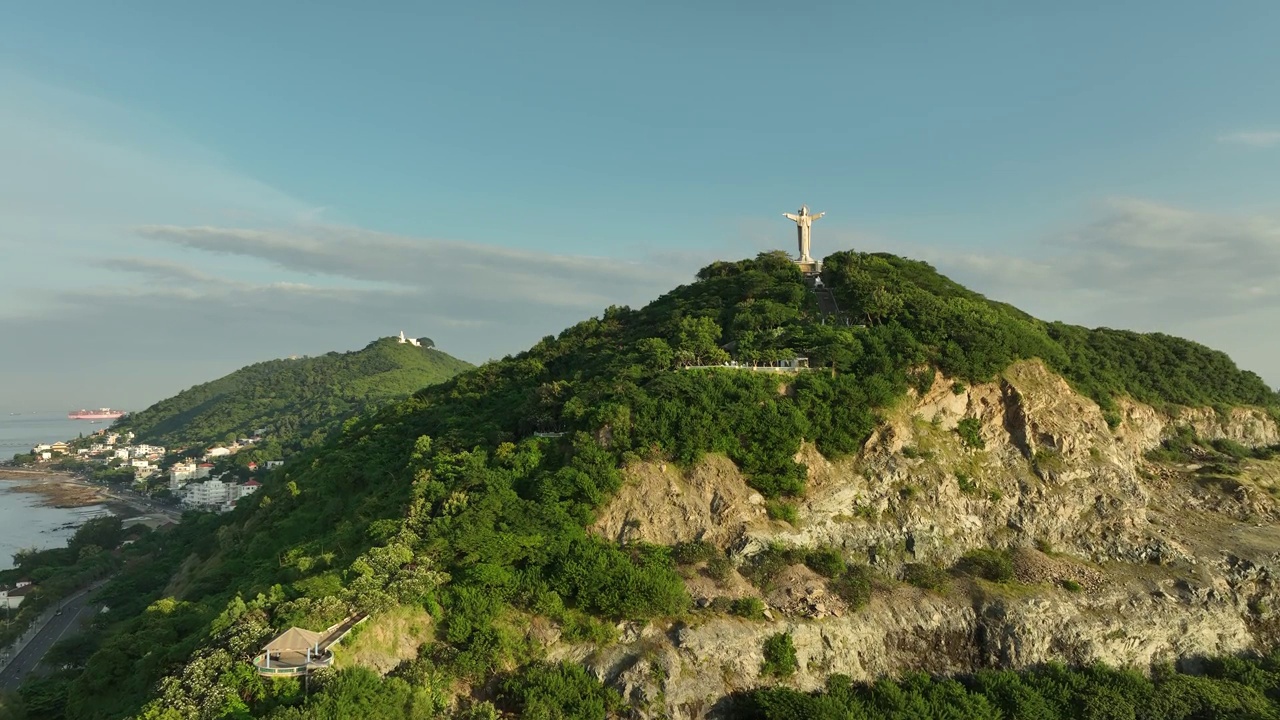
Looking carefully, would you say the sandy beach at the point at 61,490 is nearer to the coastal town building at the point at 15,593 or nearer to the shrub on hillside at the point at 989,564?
the coastal town building at the point at 15,593

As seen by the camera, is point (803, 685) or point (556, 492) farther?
point (556, 492)

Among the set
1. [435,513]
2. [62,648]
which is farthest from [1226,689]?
[62,648]

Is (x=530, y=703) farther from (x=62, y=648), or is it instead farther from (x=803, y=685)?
(x=62, y=648)

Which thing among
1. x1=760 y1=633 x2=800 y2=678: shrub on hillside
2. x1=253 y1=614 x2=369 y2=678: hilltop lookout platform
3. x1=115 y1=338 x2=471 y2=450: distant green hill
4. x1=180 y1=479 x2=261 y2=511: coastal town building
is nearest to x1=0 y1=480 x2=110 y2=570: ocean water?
x1=180 y1=479 x2=261 y2=511: coastal town building

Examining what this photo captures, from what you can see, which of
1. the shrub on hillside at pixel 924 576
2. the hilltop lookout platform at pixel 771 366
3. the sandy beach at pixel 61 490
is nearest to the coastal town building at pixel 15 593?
the sandy beach at pixel 61 490

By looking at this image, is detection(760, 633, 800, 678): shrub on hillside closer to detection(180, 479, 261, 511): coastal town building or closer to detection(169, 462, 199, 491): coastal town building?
detection(180, 479, 261, 511): coastal town building
